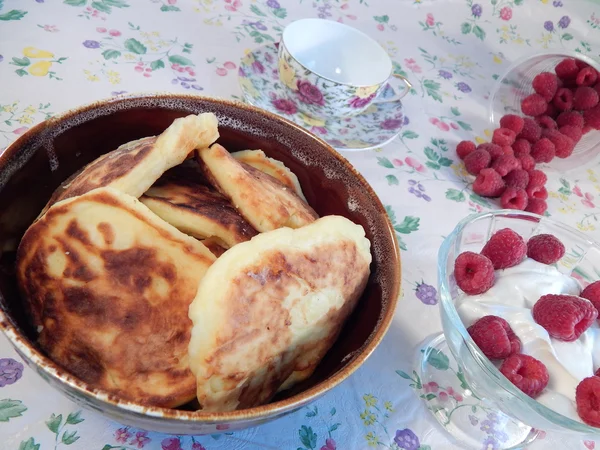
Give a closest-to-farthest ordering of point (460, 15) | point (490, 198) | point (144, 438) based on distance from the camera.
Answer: point (144, 438), point (490, 198), point (460, 15)

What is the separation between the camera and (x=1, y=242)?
739mm

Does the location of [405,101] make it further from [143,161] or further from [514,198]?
[143,161]

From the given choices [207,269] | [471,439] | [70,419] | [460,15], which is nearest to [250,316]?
[207,269]

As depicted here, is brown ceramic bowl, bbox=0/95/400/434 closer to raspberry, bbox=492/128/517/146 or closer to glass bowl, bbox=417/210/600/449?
glass bowl, bbox=417/210/600/449

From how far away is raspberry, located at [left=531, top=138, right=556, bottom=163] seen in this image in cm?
153

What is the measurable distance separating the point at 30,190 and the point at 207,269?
1.08 feet

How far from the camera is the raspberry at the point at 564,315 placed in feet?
2.76

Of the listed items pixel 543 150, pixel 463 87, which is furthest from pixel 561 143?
pixel 463 87

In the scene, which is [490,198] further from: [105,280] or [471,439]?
[105,280]

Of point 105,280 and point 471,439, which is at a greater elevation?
point 105,280

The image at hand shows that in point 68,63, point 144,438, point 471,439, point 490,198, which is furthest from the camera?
point 490,198

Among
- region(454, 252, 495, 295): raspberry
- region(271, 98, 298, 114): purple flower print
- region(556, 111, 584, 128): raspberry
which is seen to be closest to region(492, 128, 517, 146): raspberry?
region(556, 111, 584, 128): raspberry

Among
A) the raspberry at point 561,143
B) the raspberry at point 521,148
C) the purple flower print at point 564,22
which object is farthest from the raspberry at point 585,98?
the purple flower print at point 564,22

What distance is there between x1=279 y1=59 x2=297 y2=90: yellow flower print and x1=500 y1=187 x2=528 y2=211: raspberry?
2.05ft
